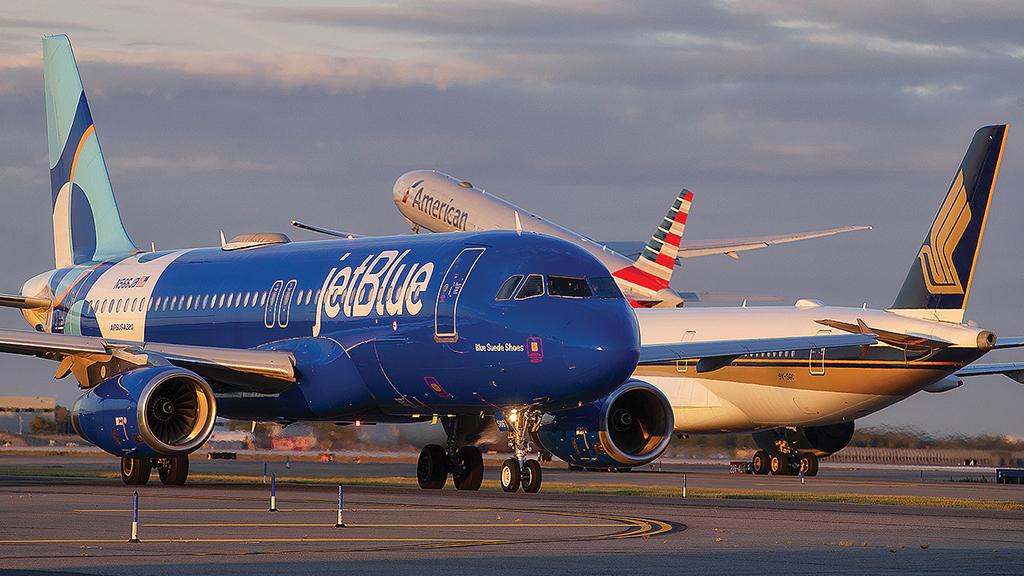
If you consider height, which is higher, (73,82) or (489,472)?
(73,82)

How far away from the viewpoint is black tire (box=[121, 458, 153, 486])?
110ft

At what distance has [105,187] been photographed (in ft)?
143

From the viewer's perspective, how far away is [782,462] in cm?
5009

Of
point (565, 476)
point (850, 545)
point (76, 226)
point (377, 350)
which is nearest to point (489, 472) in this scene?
point (565, 476)

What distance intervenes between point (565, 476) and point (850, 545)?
82.2ft

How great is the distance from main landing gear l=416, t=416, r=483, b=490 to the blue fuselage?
0.98 meters

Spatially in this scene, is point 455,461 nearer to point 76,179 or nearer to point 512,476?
point 512,476

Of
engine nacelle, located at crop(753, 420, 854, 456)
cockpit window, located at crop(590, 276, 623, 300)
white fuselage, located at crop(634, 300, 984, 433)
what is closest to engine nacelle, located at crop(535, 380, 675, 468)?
cockpit window, located at crop(590, 276, 623, 300)

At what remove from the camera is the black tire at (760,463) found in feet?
164

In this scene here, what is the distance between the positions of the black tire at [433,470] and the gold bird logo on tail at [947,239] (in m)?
16.5

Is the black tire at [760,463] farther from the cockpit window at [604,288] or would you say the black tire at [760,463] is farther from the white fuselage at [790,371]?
the cockpit window at [604,288]

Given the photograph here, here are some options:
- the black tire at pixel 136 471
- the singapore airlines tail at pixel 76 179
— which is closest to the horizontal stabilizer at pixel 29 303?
the singapore airlines tail at pixel 76 179

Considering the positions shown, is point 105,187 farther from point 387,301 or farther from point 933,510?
point 933,510

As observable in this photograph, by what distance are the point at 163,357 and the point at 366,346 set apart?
Answer: 12.0 ft
